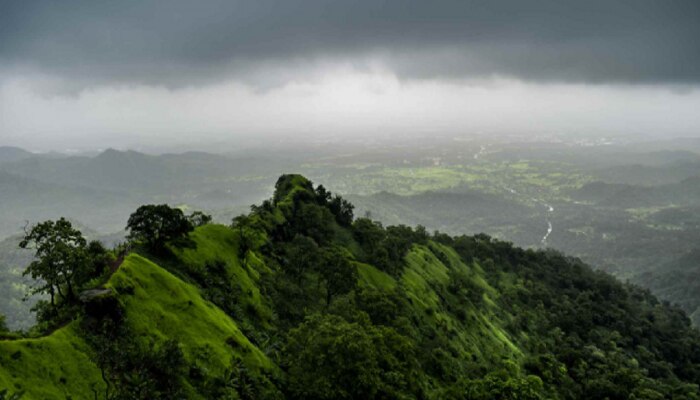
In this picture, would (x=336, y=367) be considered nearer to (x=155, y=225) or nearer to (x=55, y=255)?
(x=55, y=255)

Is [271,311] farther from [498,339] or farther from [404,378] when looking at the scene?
[498,339]

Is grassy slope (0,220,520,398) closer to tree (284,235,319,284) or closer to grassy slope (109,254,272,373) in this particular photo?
grassy slope (109,254,272,373)

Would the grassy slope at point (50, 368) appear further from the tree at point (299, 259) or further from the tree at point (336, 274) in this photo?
the tree at point (299, 259)

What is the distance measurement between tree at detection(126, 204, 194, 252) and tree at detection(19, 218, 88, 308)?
13.1m

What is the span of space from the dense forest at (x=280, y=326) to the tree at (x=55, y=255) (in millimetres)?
140

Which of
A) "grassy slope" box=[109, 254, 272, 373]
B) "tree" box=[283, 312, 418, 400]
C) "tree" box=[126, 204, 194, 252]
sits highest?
"tree" box=[126, 204, 194, 252]

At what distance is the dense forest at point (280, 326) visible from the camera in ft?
108

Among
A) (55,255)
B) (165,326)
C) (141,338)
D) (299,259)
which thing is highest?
(55,255)

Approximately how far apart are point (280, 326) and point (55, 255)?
3020 cm

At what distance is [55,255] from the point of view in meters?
35.2

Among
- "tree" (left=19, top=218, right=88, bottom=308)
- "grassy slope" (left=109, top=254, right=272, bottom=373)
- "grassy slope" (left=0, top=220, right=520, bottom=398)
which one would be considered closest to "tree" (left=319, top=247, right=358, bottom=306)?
"grassy slope" (left=0, top=220, right=520, bottom=398)

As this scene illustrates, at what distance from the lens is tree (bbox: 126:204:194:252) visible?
168 ft

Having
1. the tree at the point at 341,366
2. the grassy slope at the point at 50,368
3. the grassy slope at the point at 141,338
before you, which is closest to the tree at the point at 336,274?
the grassy slope at the point at 141,338

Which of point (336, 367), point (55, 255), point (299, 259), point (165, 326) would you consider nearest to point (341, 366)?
point (336, 367)
